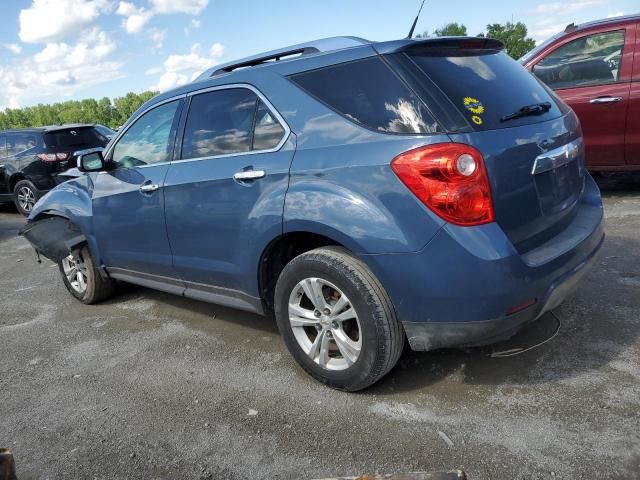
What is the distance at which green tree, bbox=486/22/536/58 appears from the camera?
45775 millimetres

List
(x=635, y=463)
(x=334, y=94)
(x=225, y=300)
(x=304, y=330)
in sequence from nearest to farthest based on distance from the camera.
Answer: (x=635, y=463), (x=334, y=94), (x=304, y=330), (x=225, y=300)

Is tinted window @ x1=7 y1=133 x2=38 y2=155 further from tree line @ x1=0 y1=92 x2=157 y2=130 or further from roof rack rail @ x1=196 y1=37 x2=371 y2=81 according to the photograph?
tree line @ x1=0 y1=92 x2=157 y2=130

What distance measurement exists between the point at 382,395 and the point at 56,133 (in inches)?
372

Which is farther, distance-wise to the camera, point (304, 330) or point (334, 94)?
point (304, 330)

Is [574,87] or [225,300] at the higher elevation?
[574,87]

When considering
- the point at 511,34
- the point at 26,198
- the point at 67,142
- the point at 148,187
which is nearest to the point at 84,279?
the point at 148,187

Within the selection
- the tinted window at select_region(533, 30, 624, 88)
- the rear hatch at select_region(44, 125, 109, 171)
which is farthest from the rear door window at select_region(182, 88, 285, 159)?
the rear hatch at select_region(44, 125, 109, 171)

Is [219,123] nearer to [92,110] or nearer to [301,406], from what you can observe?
[301,406]

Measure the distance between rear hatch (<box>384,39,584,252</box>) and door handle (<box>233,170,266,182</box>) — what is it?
3.10 ft

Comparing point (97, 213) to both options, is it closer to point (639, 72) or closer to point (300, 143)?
point (300, 143)

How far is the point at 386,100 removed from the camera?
2.70 m

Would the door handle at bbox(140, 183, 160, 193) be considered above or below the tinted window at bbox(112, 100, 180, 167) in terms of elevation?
below

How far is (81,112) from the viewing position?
57.5 metres

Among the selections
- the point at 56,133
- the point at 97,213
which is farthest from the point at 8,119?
the point at 97,213
